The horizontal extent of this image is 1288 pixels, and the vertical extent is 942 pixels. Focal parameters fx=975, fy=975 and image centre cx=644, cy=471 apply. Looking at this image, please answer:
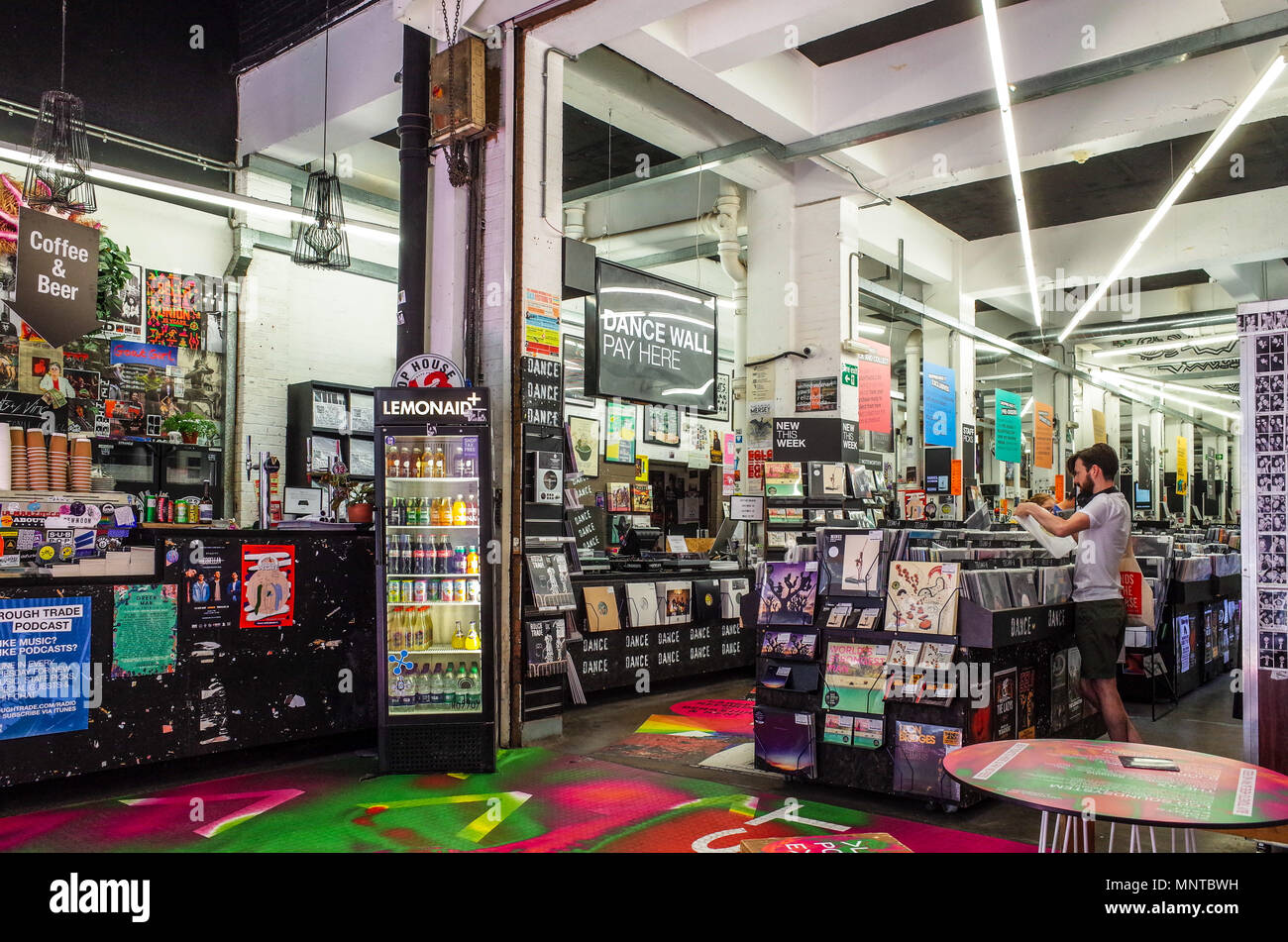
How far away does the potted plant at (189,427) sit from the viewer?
25.2 feet

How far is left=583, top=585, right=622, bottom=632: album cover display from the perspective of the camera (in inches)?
289

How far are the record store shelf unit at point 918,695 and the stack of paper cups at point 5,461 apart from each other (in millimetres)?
4229

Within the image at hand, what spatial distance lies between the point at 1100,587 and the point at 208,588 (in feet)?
16.0

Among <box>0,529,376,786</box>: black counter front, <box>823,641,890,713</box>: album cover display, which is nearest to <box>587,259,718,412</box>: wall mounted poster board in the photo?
<box>0,529,376,786</box>: black counter front

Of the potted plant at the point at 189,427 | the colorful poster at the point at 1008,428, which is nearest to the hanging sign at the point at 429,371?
the potted plant at the point at 189,427

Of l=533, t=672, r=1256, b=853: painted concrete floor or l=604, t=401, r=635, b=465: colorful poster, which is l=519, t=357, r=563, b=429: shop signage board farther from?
l=604, t=401, r=635, b=465: colorful poster

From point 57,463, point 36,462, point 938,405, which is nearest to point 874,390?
point 938,405

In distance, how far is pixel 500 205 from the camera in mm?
6434

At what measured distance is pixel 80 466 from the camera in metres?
5.80

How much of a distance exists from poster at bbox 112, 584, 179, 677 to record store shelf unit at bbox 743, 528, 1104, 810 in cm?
317

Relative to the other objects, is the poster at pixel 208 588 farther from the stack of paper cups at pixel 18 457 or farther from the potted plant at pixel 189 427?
the potted plant at pixel 189 427
